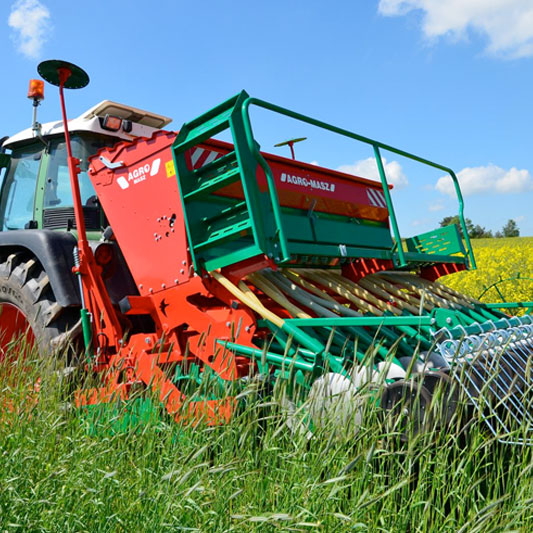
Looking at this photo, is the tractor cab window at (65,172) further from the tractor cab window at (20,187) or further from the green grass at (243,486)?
the green grass at (243,486)

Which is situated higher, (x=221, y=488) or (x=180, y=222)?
(x=180, y=222)

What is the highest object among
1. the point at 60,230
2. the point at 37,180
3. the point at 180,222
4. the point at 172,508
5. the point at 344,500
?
the point at 37,180

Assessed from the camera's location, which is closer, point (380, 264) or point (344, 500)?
point (344, 500)

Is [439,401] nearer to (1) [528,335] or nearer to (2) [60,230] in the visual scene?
(1) [528,335]

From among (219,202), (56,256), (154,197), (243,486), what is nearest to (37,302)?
(56,256)

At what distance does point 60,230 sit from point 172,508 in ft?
10.6

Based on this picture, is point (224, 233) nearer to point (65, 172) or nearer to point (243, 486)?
point (243, 486)

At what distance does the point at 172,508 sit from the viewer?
1.98m

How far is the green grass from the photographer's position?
1.93m

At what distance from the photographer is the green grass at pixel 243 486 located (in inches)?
76.0

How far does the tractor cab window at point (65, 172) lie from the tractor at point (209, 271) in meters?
0.01

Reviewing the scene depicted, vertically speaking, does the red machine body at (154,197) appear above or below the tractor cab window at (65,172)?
below

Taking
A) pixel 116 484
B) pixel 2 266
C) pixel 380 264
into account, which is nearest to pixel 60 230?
pixel 2 266

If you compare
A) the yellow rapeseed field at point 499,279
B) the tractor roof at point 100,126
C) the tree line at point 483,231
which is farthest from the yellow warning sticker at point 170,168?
the tree line at point 483,231
